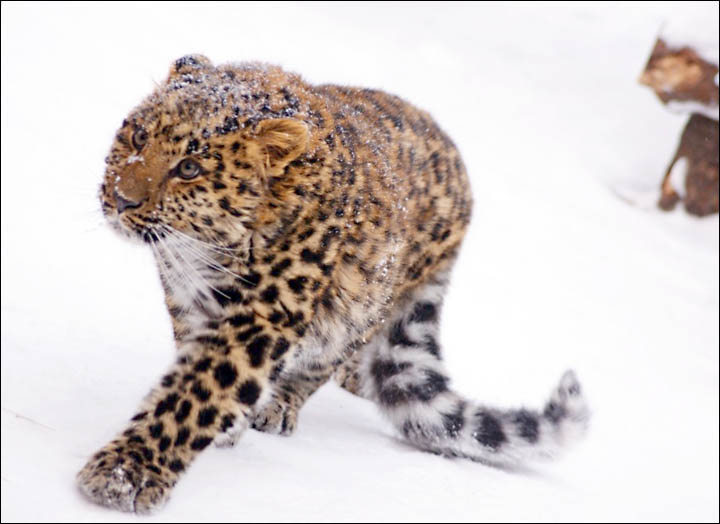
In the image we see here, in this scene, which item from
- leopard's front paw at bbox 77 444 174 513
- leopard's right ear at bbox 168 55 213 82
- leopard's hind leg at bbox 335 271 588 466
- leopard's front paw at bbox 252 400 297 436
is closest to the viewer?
leopard's front paw at bbox 77 444 174 513

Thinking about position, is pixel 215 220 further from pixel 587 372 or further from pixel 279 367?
pixel 587 372

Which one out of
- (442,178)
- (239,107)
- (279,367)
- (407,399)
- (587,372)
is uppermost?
(239,107)

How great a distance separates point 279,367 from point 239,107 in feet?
3.24

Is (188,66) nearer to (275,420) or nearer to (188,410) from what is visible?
(188,410)

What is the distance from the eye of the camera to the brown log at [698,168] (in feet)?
34.2

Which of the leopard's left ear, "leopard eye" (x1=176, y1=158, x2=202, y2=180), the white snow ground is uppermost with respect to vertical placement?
the leopard's left ear

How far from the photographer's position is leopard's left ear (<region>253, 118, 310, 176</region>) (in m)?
3.79

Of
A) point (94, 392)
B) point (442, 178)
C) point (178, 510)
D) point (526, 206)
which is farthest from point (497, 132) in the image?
point (178, 510)

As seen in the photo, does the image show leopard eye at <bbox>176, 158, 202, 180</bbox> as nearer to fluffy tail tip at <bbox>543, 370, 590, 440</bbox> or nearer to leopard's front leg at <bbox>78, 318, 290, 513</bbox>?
leopard's front leg at <bbox>78, 318, 290, 513</bbox>

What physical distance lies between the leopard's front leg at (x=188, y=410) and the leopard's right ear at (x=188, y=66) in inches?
39.7

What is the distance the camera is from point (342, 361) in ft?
16.4

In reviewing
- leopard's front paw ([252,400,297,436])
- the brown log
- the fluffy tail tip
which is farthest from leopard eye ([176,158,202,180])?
the brown log

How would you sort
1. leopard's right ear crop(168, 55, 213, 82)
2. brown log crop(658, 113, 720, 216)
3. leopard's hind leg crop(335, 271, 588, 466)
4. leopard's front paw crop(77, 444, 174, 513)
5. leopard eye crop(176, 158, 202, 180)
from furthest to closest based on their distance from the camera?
1. brown log crop(658, 113, 720, 216)
2. leopard's hind leg crop(335, 271, 588, 466)
3. leopard's right ear crop(168, 55, 213, 82)
4. leopard eye crop(176, 158, 202, 180)
5. leopard's front paw crop(77, 444, 174, 513)

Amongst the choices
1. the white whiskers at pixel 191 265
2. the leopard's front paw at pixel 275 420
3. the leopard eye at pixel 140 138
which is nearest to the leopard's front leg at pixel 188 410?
the white whiskers at pixel 191 265
